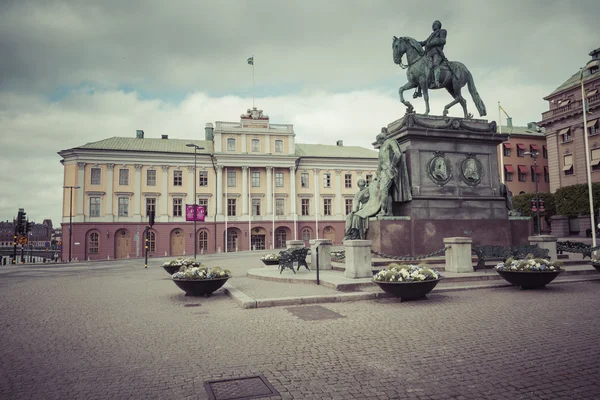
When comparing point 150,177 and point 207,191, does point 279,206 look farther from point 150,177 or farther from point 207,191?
point 150,177

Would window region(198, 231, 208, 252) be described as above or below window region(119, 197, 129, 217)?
below

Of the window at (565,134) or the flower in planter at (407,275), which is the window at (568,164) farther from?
the flower in planter at (407,275)

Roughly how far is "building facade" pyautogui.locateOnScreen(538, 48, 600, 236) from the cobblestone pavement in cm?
4616

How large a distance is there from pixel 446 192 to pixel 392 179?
2142mm

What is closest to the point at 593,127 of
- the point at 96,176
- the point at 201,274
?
the point at 201,274

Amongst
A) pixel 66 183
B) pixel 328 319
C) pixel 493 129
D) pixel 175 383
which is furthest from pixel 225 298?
pixel 66 183

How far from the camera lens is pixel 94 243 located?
5341cm

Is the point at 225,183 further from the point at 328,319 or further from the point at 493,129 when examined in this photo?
the point at 328,319

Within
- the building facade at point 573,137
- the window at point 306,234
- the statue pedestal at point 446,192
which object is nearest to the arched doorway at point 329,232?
the window at point 306,234

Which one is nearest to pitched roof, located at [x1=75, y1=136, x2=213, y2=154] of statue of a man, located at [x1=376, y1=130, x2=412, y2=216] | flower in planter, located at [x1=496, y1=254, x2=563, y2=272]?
statue of a man, located at [x1=376, y1=130, x2=412, y2=216]

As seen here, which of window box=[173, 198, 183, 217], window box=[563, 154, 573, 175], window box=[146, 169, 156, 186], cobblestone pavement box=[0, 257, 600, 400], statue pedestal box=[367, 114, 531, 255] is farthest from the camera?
window box=[173, 198, 183, 217]

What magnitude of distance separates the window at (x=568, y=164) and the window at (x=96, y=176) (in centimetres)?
5893

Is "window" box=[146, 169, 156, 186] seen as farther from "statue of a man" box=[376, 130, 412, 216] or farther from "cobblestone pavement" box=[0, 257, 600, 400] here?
"cobblestone pavement" box=[0, 257, 600, 400]

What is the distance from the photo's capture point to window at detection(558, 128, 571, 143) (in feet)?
166
